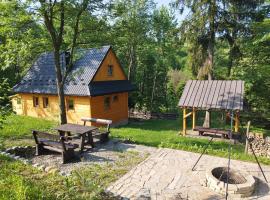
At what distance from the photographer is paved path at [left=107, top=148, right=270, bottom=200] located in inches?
294

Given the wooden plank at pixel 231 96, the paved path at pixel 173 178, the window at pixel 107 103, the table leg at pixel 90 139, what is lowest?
the paved path at pixel 173 178

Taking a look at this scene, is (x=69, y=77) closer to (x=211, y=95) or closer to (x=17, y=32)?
(x=17, y=32)

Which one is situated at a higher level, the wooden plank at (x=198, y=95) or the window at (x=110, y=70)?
the window at (x=110, y=70)

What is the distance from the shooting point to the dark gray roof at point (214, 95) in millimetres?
16203

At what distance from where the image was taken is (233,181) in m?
8.53

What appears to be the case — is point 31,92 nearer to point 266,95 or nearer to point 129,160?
point 129,160

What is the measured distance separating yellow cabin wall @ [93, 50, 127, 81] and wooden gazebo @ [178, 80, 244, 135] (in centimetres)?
671

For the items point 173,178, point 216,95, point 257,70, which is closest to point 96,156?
point 173,178

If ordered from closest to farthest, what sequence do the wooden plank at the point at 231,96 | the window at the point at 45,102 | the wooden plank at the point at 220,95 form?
the wooden plank at the point at 231,96 → the wooden plank at the point at 220,95 → the window at the point at 45,102

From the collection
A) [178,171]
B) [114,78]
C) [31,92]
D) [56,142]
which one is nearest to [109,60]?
[114,78]

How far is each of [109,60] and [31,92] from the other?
6.86 meters

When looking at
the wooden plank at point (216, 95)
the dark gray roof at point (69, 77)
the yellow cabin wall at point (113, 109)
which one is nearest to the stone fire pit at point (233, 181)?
the wooden plank at point (216, 95)

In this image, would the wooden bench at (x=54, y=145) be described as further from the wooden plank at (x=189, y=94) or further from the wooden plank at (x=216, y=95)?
the wooden plank at (x=216, y=95)

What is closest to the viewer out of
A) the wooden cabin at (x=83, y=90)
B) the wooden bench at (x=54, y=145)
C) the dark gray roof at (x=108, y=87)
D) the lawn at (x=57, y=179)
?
the lawn at (x=57, y=179)
